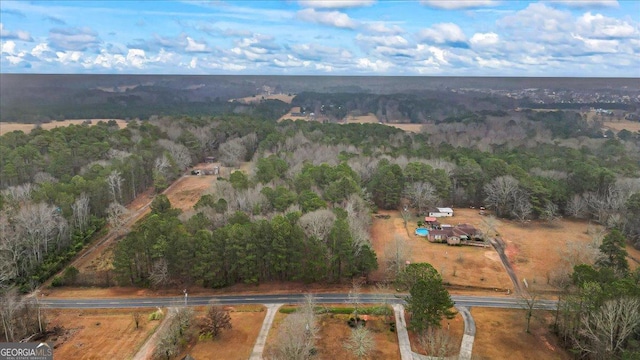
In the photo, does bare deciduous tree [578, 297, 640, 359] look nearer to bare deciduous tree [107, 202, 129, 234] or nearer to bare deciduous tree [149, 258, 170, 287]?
bare deciduous tree [149, 258, 170, 287]

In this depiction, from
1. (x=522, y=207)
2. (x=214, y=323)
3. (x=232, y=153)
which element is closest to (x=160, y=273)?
(x=214, y=323)

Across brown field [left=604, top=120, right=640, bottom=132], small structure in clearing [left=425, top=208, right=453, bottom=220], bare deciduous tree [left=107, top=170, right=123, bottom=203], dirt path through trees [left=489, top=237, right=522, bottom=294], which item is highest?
brown field [left=604, top=120, right=640, bottom=132]

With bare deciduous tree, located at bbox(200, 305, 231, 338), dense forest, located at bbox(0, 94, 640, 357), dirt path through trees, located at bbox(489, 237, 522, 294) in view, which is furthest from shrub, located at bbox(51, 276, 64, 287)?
dirt path through trees, located at bbox(489, 237, 522, 294)

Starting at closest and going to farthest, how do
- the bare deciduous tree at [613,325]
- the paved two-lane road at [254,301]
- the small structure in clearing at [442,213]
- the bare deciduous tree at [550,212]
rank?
the bare deciduous tree at [613,325] < the paved two-lane road at [254,301] < the bare deciduous tree at [550,212] < the small structure in clearing at [442,213]

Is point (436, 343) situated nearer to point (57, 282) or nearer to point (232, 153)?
point (57, 282)

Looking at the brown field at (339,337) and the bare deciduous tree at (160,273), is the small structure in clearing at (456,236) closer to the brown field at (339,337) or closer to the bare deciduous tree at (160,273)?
the brown field at (339,337)

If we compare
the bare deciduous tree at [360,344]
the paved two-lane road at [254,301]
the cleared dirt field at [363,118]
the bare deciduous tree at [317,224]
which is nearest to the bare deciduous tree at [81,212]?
the paved two-lane road at [254,301]
